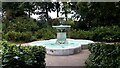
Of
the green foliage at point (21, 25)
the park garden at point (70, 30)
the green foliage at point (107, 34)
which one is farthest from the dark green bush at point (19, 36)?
the green foliage at point (107, 34)

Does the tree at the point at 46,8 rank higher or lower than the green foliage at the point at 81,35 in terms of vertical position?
higher

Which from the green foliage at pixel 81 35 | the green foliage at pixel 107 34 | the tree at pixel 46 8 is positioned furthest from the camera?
the tree at pixel 46 8

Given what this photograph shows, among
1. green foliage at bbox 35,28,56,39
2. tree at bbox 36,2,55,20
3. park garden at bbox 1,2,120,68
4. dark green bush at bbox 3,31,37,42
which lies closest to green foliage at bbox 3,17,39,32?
park garden at bbox 1,2,120,68

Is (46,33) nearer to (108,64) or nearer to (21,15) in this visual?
(21,15)

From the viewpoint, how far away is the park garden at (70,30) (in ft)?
11.7

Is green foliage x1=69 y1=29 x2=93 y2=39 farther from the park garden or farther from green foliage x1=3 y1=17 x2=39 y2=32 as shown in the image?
green foliage x1=3 y1=17 x2=39 y2=32

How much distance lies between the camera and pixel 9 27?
11.1m

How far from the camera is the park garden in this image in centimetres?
356

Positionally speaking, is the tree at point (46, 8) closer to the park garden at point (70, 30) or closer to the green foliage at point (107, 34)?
the park garden at point (70, 30)

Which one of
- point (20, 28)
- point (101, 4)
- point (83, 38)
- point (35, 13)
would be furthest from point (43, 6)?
point (101, 4)

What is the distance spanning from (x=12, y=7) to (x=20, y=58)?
9709 mm

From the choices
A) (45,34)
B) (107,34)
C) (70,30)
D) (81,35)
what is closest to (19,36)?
(45,34)

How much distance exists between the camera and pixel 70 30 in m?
11.5

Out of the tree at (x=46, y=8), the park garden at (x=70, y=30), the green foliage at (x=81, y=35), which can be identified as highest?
the tree at (x=46, y=8)
